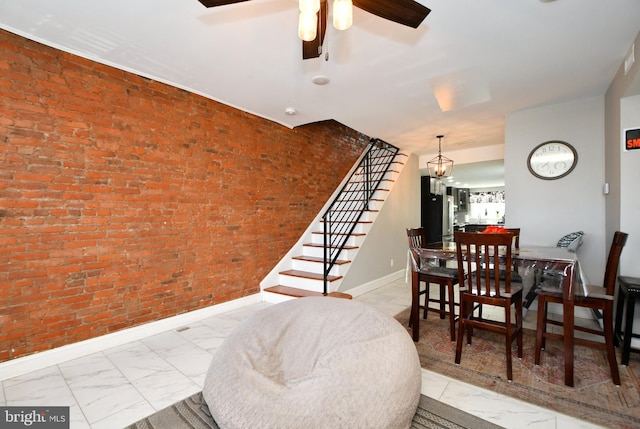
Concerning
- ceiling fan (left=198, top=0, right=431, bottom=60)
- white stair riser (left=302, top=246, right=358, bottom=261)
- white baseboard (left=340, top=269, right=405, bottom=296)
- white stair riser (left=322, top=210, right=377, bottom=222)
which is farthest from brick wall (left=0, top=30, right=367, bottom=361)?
ceiling fan (left=198, top=0, right=431, bottom=60)

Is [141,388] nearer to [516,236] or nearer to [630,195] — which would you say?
[516,236]

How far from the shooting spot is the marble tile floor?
6.03 ft

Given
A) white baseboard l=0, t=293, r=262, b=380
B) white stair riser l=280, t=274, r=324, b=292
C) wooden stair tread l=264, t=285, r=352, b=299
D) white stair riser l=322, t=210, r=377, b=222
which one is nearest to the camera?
white baseboard l=0, t=293, r=262, b=380

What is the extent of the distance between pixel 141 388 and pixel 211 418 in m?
0.71

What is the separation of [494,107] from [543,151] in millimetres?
853

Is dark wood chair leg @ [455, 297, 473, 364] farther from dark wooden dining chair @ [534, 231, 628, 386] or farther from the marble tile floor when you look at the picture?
dark wooden dining chair @ [534, 231, 628, 386]

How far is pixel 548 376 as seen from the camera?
2.26 meters

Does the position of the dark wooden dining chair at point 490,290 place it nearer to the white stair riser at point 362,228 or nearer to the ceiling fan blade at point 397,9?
the ceiling fan blade at point 397,9

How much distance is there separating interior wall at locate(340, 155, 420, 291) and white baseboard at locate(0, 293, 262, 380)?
6.34 ft

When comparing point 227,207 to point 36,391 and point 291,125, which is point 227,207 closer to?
point 291,125

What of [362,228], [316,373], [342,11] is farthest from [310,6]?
[362,228]

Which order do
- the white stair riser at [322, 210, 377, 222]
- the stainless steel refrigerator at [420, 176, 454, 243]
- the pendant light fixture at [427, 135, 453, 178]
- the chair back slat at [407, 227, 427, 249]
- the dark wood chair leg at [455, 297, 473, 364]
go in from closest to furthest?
the dark wood chair leg at [455, 297, 473, 364], the chair back slat at [407, 227, 427, 249], the white stair riser at [322, 210, 377, 222], the pendant light fixture at [427, 135, 453, 178], the stainless steel refrigerator at [420, 176, 454, 243]

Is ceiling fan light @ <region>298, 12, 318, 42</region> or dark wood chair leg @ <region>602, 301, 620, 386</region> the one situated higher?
ceiling fan light @ <region>298, 12, 318, 42</region>

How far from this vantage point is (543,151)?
12.6ft
